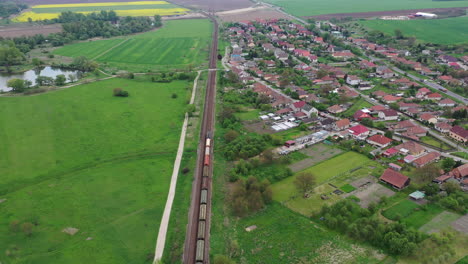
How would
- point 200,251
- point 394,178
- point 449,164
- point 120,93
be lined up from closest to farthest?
point 200,251, point 394,178, point 449,164, point 120,93

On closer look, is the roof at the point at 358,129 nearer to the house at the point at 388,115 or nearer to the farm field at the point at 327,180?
the farm field at the point at 327,180

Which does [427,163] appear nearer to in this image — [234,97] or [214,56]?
[234,97]

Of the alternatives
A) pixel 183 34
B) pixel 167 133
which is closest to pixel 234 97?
pixel 167 133

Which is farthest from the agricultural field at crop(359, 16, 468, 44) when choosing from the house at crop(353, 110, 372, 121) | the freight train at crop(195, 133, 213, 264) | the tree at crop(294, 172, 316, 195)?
the freight train at crop(195, 133, 213, 264)

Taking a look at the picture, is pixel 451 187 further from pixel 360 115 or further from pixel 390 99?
pixel 390 99

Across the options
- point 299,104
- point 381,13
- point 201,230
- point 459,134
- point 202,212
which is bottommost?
point 201,230

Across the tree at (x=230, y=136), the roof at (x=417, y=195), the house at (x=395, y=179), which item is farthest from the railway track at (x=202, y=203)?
the roof at (x=417, y=195)

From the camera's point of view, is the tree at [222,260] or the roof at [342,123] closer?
the tree at [222,260]

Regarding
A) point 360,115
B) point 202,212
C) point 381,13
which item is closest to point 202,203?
point 202,212
